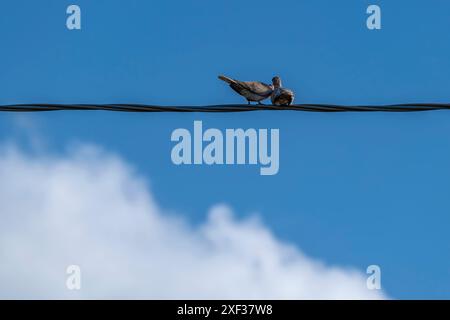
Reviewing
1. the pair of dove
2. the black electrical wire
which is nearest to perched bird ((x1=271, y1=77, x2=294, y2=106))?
the pair of dove

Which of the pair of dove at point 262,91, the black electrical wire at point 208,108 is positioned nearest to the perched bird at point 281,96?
the pair of dove at point 262,91

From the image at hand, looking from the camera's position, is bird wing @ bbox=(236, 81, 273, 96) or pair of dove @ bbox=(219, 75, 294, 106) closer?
pair of dove @ bbox=(219, 75, 294, 106)

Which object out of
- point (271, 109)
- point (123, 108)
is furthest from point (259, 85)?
point (123, 108)

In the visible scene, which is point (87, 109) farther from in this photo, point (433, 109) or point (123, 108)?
point (433, 109)

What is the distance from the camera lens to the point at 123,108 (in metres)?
6.50

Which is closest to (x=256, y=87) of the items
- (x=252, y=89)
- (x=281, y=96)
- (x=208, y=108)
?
(x=252, y=89)

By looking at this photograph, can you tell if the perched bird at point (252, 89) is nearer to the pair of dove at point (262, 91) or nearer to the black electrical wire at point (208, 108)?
the pair of dove at point (262, 91)

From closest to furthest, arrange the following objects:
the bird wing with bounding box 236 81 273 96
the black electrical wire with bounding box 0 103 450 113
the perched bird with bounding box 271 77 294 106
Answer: the black electrical wire with bounding box 0 103 450 113
the perched bird with bounding box 271 77 294 106
the bird wing with bounding box 236 81 273 96

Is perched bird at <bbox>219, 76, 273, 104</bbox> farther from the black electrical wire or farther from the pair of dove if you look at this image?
the black electrical wire

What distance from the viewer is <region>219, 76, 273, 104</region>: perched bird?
793 cm

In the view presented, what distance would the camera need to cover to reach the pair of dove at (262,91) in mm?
7922

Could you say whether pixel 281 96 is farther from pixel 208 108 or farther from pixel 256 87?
pixel 208 108
